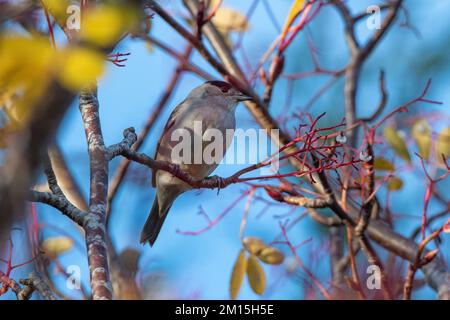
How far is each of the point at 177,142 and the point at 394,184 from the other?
2.01m

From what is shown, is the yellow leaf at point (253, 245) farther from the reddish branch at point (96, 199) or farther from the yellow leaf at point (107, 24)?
the yellow leaf at point (107, 24)

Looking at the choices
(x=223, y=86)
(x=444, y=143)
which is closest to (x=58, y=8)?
(x=444, y=143)

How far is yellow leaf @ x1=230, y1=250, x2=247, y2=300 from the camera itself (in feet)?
15.1

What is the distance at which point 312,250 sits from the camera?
5.46m

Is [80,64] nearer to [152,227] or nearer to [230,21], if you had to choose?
[152,227]

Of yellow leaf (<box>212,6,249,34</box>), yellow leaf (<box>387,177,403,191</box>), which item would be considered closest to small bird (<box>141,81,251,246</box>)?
yellow leaf (<box>212,6,249,34</box>)

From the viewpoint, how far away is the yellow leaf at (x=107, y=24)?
1392mm

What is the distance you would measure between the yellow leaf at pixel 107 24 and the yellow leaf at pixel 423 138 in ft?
11.3

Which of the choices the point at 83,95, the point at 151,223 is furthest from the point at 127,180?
the point at 83,95

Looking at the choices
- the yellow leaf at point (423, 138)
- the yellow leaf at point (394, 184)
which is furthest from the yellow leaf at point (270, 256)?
the yellow leaf at point (423, 138)
